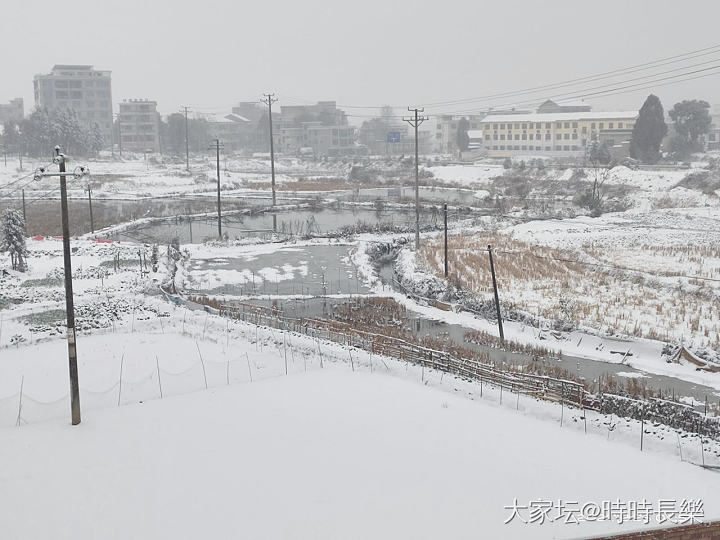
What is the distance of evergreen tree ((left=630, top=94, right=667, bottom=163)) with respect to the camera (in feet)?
199

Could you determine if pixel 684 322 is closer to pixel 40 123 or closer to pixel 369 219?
pixel 369 219

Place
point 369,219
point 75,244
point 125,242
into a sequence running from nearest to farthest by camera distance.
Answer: point 75,244 < point 125,242 < point 369,219

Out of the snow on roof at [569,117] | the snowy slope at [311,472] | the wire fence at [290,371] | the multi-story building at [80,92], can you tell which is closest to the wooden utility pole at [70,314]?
the snowy slope at [311,472]

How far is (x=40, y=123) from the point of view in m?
69.6

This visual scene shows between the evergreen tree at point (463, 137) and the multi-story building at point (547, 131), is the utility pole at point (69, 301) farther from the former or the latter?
the evergreen tree at point (463, 137)

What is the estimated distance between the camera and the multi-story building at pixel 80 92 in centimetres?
9969

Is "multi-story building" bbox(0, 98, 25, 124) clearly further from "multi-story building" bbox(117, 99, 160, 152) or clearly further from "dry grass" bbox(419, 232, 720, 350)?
"dry grass" bbox(419, 232, 720, 350)

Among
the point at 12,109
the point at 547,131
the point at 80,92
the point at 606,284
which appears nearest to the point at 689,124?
the point at 547,131

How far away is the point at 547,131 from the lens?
8069 cm

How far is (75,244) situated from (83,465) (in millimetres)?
21275

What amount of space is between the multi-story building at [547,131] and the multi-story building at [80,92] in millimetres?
55911

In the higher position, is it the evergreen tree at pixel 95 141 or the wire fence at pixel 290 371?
the evergreen tree at pixel 95 141

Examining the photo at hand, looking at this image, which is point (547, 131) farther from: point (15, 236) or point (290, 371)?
point (290, 371)

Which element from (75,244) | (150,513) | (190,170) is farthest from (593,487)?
(190,170)
